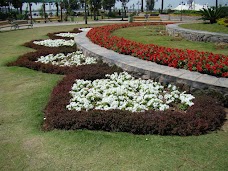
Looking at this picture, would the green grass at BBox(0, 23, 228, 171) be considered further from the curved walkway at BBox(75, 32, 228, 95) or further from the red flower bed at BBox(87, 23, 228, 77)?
the red flower bed at BBox(87, 23, 228, 77)

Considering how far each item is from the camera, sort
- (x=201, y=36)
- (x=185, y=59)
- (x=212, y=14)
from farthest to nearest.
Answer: (x=212, y=14) → (x=201, y=36) → (x=185, y=59)

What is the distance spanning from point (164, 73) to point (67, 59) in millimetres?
4965

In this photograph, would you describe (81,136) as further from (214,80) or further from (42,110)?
(214,80)

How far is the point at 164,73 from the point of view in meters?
6.16

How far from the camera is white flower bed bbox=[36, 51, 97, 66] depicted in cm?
919

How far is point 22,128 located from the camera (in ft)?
15.0

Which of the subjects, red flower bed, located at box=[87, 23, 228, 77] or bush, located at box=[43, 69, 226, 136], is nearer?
bush, located at box=[43, 69, 226, 136]

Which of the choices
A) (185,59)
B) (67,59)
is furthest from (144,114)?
(67,59)

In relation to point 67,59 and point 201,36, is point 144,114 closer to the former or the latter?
point 67,59

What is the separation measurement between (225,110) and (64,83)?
12.6 ft

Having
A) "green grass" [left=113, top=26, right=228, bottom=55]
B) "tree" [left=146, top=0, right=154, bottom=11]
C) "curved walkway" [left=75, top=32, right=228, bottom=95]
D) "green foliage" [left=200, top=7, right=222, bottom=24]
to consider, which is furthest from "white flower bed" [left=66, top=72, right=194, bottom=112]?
"tree" [left=146, top=0, right=154, bottom=11]

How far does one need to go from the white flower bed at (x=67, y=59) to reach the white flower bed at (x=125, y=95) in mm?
2619

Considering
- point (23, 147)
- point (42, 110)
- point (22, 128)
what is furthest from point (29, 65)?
point (23, 147)

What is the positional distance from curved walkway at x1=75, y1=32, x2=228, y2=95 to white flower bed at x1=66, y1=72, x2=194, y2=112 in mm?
212
